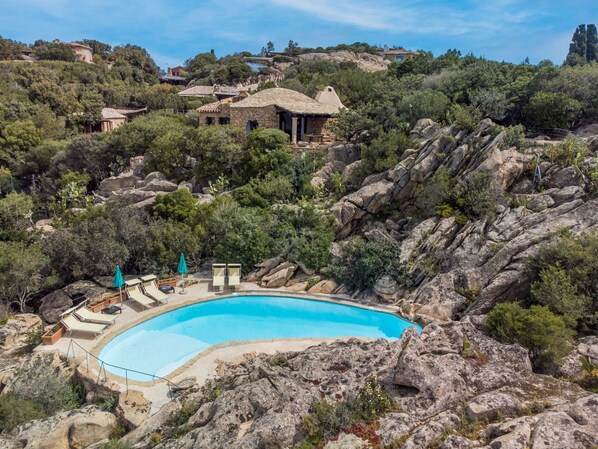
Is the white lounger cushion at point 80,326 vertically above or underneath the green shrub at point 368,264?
underneath

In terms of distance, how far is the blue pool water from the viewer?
14586mm

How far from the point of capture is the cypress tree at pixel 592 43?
71.5 metres

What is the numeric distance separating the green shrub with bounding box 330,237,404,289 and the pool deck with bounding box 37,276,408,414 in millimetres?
1182

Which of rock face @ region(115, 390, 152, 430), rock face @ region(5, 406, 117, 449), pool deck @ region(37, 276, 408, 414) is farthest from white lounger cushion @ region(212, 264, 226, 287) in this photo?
rock face @ region(5, 406, 117, 449)

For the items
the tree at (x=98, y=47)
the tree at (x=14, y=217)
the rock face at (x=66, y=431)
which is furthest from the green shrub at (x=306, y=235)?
the tree at (x=98, y=47)

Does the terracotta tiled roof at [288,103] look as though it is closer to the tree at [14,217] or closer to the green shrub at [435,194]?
the green shrub at [435,194]

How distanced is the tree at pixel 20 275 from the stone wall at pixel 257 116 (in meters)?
19.5

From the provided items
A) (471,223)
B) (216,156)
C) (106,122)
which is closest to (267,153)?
(216,156)

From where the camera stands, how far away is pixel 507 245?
16312mm

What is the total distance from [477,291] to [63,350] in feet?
50.5

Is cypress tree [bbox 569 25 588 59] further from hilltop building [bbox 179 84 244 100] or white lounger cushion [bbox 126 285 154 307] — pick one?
white lounger cushion [bbox 126 285 154 307]

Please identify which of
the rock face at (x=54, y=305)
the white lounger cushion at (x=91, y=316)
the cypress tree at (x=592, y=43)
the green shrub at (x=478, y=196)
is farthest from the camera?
the cypress tree at (x=592, y=43)

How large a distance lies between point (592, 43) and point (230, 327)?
85632 mm

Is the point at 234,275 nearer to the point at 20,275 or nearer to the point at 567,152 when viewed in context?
the point at 20,275
